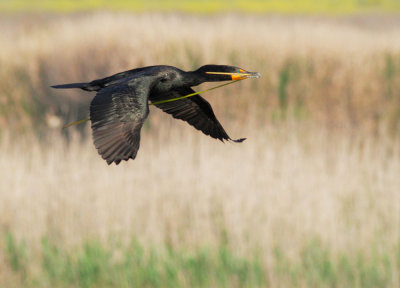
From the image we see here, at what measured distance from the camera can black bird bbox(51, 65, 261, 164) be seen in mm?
885

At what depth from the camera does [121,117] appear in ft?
2.98

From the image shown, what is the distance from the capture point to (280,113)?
28.0ft

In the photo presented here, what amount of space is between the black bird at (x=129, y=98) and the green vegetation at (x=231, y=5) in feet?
84.2

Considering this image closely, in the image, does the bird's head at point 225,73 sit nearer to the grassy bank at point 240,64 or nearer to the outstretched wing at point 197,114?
the outstretched wing at point 197,114

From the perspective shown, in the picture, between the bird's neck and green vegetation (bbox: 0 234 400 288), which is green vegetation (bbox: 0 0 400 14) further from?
the bird's neck

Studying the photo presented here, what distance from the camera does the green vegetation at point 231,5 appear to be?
1084 inches

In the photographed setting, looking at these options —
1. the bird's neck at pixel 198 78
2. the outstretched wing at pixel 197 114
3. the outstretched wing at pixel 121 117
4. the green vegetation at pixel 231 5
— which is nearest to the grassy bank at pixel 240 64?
the outstretched wing at pixel 197 114

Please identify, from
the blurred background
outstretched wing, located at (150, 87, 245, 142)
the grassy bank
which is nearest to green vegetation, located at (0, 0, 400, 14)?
the grassy bank

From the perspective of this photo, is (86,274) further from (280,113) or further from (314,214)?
(280,113)

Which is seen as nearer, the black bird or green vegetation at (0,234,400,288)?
the black bird

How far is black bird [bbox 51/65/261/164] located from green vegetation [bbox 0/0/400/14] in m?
25.7

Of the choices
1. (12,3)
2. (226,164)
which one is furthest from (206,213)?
(12,3)

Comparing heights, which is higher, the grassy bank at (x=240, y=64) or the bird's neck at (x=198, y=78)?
the bird's neck at (x=198, y=78)

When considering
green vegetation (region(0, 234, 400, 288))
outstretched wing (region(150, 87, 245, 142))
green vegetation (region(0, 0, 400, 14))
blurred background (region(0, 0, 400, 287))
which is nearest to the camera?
outstretched wing (region(150, 87, 245, 142))
